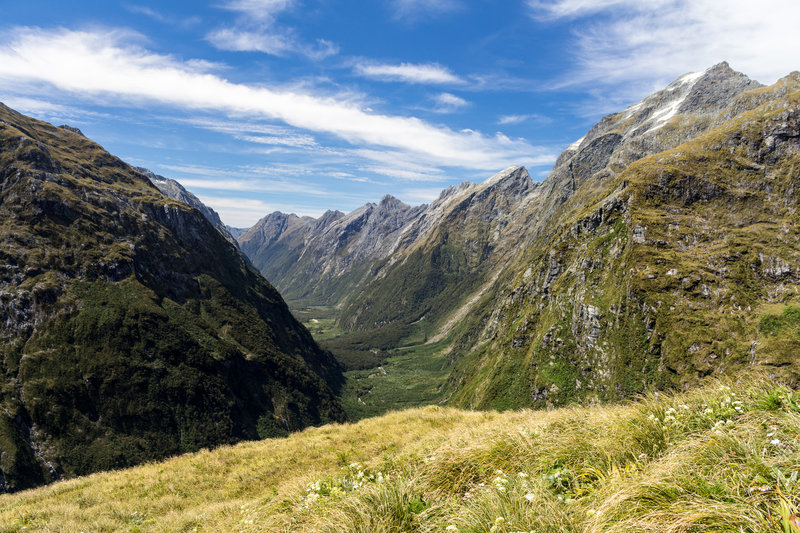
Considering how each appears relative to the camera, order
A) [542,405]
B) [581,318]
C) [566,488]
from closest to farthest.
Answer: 1. [566,488]
2. [542,405]
3. [581,318]

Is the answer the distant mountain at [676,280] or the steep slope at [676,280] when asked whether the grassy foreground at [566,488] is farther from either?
the steep slope at [676,280]

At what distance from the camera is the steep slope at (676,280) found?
96875mm

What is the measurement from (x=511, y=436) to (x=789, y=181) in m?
187

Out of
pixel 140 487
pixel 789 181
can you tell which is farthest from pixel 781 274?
pixel 140 487

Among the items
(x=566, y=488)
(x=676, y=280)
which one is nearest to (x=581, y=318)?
(x=676, y=280)

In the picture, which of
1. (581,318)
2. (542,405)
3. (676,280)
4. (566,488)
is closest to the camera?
(566,488)

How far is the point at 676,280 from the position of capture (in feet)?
371

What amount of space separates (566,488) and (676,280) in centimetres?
13947

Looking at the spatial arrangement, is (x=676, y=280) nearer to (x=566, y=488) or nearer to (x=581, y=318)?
(x=581, y=318)

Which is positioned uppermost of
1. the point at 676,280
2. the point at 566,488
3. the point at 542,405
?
the point at 676,280

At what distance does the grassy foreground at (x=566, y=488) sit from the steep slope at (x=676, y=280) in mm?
105808

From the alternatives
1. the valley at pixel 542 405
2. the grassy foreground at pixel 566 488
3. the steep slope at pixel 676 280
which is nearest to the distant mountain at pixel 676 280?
the steep slope at pixel 676 280

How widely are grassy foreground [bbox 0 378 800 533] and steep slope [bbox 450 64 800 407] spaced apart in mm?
105808

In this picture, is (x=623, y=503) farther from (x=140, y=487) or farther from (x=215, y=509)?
(x=140, y=487)
